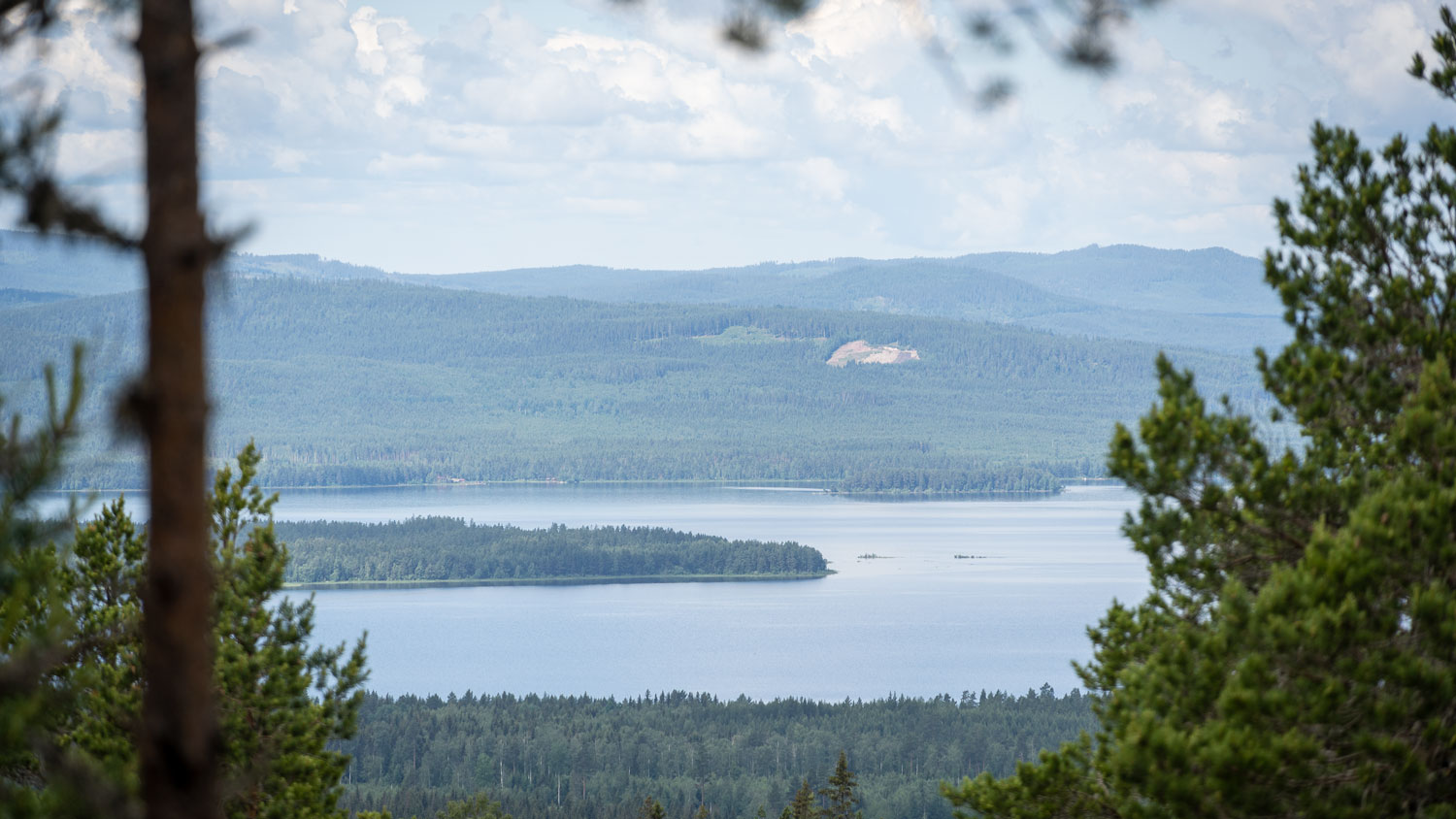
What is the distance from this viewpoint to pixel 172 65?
4047mm

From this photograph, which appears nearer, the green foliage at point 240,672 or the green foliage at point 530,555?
the green foliage at point 240,672

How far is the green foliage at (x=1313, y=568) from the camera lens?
7.22 metres

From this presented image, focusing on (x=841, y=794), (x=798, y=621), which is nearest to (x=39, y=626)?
(x=841, y=794)

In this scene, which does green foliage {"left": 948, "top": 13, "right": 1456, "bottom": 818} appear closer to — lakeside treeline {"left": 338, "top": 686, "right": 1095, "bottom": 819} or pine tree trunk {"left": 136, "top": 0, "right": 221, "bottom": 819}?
pine tree trunk {"left": 136, "top": 0, "right": 221, "bottom": 819}

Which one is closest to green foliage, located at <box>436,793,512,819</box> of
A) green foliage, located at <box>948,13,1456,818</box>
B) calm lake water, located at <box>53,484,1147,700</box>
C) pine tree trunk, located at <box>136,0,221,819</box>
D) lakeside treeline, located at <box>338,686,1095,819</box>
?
lakeside treeline, located at <box>338,686,1095,819</box>

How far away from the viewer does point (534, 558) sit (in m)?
122

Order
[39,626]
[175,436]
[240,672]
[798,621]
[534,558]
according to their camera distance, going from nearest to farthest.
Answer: [175,436] < [39,626] < [240,672] < [798,621] < [534,558]

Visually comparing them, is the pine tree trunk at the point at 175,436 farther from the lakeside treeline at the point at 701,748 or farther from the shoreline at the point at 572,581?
the shoreline at the point at 572,581

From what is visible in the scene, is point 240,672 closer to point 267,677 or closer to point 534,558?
point 267,677

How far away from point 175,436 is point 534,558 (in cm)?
11986

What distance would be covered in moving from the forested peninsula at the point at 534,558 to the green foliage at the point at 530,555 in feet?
0.27

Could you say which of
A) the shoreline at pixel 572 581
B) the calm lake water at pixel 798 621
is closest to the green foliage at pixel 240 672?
the calm lake water at pixel 798 621

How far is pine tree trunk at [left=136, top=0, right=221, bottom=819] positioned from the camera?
383 centimetres

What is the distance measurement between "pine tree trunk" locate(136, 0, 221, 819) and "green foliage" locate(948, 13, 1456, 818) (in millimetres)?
5342
